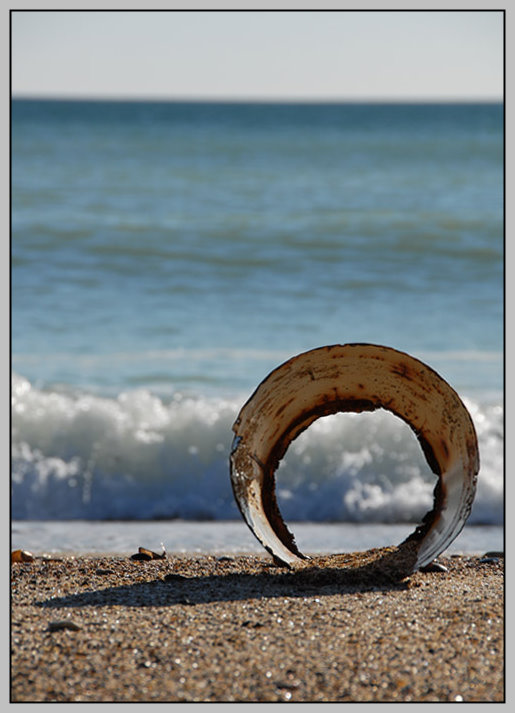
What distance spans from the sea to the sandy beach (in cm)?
152

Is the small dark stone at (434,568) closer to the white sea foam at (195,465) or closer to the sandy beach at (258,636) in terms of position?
the sandy beach at (258,636)

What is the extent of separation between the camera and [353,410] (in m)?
4.48

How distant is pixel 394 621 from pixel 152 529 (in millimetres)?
3224

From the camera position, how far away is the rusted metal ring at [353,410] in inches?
160

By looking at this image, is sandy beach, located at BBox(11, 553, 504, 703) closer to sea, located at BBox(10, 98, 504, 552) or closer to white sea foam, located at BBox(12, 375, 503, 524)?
sea, located at BBox(10, 98, 504, 552)

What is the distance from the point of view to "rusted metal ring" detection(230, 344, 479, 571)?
4062 millimetres

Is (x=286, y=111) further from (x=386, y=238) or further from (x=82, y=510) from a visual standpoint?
(x=82, y=510)

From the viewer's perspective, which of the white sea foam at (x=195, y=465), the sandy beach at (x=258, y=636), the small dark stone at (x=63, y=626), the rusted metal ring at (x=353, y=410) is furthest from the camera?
the white sea foam at (x=195, y=465)

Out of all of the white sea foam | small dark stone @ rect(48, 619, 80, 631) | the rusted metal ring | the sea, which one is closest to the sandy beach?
small dark stone @ rect(48, 619, 80, 631)

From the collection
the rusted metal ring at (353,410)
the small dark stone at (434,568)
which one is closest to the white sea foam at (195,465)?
the small dark stone at (434,568)

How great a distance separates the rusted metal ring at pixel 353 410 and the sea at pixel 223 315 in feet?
4.34

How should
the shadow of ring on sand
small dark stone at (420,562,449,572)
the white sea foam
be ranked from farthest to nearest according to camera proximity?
the white sea foam → small dark stone at (420,562,449,572) → the shadow of ring on sand

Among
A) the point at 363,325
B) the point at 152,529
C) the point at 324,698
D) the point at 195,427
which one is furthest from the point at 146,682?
the point at 363,325

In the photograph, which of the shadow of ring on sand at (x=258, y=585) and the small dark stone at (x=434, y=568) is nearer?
the shadow of ring on sand at (x=258, y=585)
